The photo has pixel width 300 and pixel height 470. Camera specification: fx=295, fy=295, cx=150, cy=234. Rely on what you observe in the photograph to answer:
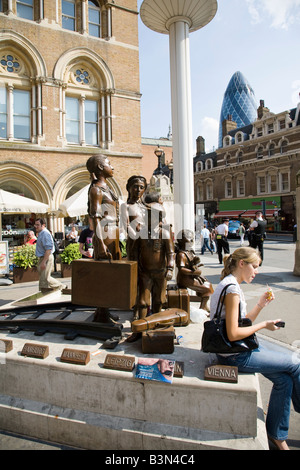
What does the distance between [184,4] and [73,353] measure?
5.97 metres

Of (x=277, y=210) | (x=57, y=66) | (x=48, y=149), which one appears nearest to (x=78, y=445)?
(x=48, y=149)

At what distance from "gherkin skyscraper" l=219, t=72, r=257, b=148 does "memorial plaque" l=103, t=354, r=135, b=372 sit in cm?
7426

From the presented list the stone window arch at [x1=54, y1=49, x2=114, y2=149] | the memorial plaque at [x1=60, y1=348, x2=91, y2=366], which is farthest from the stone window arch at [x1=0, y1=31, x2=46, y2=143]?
the memorial plaque at [x1=60, y1=348, x2=91, y2=366]

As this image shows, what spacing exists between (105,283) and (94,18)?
1691 centimetres

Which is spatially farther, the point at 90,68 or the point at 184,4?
the point at 90,68

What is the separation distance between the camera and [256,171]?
1398 inches

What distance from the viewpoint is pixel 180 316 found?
3.50 m

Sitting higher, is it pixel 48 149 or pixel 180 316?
pixel 48 149

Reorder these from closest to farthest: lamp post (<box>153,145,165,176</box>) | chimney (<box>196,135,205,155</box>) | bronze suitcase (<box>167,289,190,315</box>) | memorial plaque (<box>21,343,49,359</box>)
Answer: memorial plaque (<box>21,343,49,359</box>)
bronze suitcase (<box>167,289,190,315</box>)
lamp post (<box>153,145,165,176</box>)
chimney (<box>196,135,205,155</box>)

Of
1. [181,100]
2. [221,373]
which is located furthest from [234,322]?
[181,100]

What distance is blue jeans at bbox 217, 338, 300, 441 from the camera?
7.83 ft

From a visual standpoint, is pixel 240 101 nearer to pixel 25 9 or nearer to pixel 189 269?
pixel 25 9

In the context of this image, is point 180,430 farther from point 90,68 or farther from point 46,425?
point 90,68

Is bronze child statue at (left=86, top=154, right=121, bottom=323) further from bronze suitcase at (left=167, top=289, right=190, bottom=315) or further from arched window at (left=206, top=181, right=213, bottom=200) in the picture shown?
arched window at (left=206, top=181, right=213, bottom=200)
